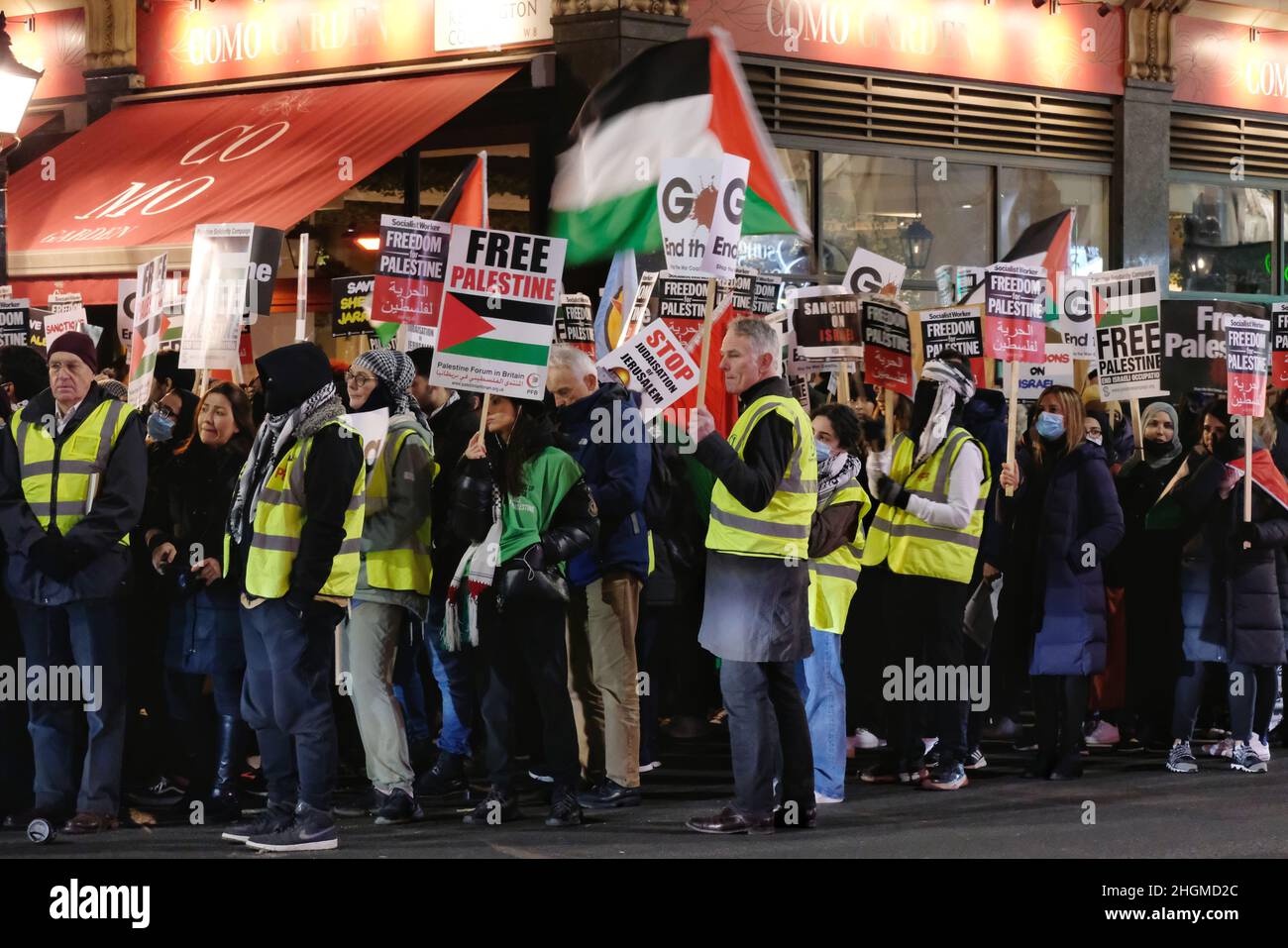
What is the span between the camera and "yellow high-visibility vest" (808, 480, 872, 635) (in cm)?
953

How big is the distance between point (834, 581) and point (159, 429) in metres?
3.43

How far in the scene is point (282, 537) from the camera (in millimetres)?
8148

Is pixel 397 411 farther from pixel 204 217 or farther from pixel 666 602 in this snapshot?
pixel 204 217

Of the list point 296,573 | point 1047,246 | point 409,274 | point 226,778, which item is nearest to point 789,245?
point 1047,246

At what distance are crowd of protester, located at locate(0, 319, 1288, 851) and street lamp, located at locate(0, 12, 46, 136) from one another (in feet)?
6.79

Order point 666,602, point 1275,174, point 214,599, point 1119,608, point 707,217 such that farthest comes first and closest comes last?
point 1275,174, point 1119,608, point 666,602, point 707,217, point 214,599

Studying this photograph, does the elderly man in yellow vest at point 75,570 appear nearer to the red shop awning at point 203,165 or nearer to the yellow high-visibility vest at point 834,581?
the yellow high-visibility vest at point 834,581

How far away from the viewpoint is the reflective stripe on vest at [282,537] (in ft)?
26.7

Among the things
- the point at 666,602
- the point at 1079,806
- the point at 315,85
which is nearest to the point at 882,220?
the point at 315,85

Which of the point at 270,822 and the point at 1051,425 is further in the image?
the point at 1051,425

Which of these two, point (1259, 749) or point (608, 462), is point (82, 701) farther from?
point (1259, 749)

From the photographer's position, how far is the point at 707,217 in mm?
10016

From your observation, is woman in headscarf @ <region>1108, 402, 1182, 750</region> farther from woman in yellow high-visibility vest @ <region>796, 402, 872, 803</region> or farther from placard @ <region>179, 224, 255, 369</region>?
placard @ <region>179, 224, 255, 369</region>

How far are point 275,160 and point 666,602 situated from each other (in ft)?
20.6
